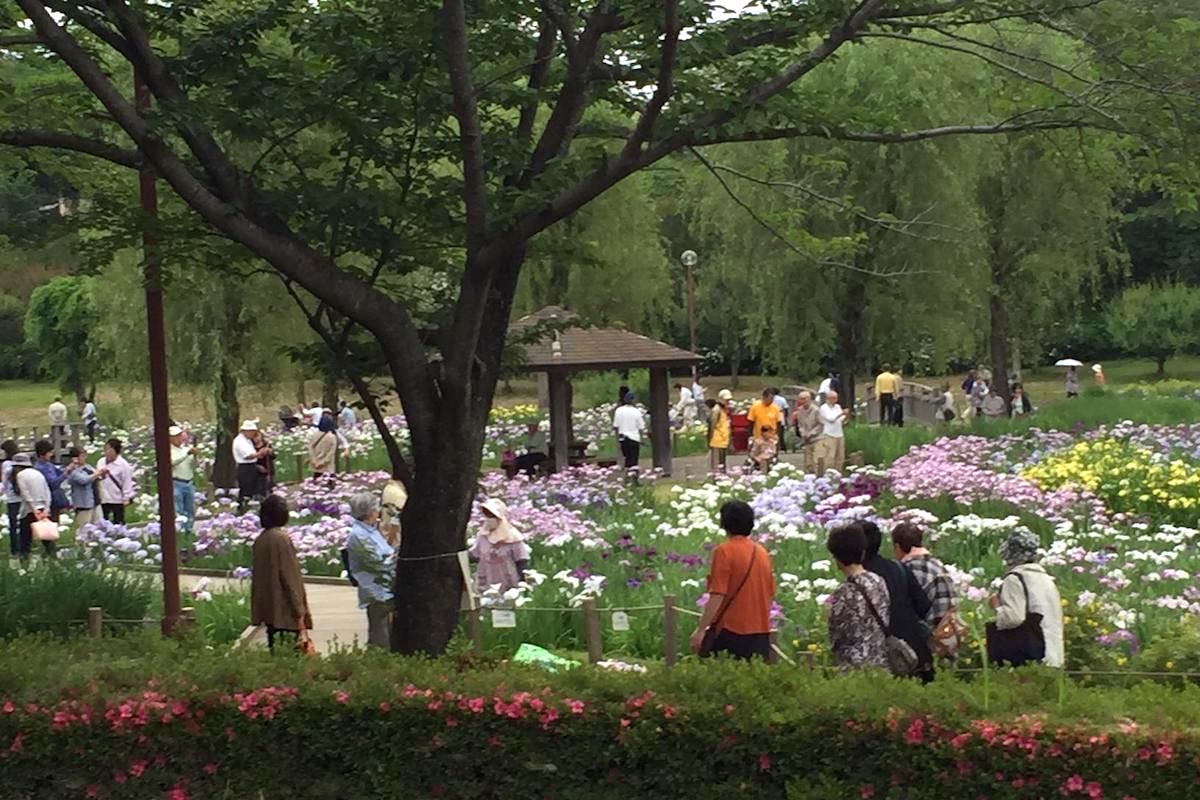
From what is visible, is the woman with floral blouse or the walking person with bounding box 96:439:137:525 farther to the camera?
the walking person with bounding box 96:439:137:525

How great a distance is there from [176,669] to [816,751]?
9.52 feet

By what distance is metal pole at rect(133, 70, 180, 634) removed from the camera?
8602 millimetres

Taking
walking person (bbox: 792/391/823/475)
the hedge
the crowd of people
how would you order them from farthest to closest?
walking person (bbox: 792/391/823/475)
the crowd of people
the hedge

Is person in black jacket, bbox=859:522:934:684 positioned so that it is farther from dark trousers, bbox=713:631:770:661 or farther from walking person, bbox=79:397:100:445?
walking person, bbox=79:397:100:445

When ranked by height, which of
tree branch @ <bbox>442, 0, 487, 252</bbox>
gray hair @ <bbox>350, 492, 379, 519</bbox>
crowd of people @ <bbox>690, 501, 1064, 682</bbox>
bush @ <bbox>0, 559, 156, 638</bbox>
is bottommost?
bush @ <bbox>0, 559, 156, 638</bbox>

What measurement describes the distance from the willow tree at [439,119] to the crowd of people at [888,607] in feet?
4.79

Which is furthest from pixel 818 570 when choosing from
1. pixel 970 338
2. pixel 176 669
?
pixel 970 338

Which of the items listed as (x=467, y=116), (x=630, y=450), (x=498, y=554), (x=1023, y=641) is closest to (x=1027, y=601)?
(x=1023, y=641)

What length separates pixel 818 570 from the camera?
36.7ft

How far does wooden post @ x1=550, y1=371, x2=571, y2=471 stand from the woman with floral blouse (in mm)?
15582

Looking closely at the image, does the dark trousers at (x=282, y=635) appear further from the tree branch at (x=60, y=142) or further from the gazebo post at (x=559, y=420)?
the gazebo post at (x=559, y=420)

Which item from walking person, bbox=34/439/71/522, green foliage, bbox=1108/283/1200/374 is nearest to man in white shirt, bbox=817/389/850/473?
walking person, bbox=34/439/71/522

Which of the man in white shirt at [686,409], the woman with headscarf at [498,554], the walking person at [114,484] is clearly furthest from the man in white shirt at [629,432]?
the woman with headscarf at [498,554]

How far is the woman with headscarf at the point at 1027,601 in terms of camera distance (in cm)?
700
